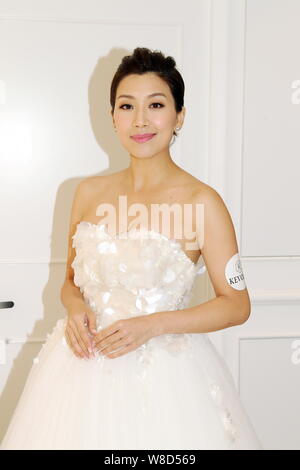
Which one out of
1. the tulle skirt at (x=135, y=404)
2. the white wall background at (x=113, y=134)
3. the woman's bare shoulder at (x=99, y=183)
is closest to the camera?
the tulle skirt at (x=135, y=404)

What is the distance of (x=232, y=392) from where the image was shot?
1.67 m

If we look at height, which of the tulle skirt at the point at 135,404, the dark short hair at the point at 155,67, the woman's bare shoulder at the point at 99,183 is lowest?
the tulle skirt at the point at 135,404

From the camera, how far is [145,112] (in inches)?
65.9

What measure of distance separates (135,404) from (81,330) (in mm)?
264

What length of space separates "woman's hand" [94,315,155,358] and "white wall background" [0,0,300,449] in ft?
3.86

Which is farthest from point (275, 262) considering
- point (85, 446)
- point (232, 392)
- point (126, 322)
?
point (85, 446)

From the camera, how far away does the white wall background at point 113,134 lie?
2537 millimetres

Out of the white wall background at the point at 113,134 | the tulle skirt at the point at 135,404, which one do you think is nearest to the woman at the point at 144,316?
the tulle skirt at the point at 135,404

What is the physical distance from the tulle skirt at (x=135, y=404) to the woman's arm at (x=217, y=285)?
103 millimetres

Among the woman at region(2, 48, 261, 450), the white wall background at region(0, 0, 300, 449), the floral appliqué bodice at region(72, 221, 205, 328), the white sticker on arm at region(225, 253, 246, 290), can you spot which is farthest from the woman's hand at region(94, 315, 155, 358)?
the white wall background at region(0, 0, 300, 449)

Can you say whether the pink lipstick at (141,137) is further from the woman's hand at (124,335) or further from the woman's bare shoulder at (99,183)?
the woman's hand at (124,335)
